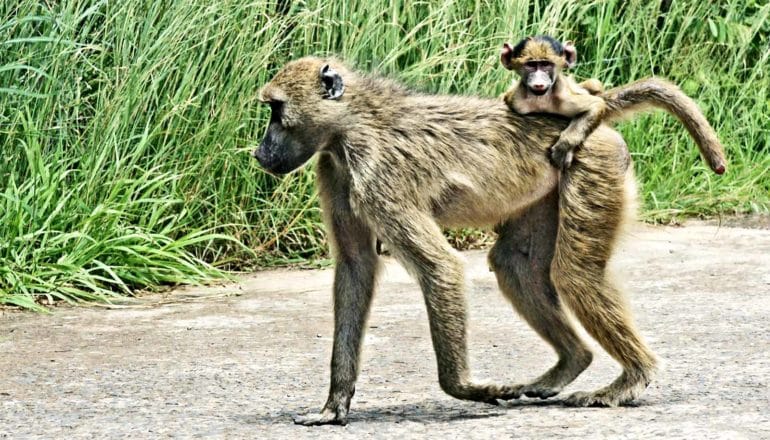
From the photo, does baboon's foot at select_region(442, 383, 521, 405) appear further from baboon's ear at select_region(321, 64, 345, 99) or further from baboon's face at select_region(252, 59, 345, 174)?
baboon's ear at select_region(321, 64, 345, 99)

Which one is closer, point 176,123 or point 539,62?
point 539,62

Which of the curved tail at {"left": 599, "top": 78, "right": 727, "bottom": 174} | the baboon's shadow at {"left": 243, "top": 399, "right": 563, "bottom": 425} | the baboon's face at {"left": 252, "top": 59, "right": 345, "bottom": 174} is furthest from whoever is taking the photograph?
the curved tail at {"left": 599, "top": 78, "right": 727, "bottom": 174}

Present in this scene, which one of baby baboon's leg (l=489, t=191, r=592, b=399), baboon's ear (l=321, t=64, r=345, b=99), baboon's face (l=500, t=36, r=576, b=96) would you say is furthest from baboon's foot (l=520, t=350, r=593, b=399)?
baboon's ear (l=321, t=64, r=345, b=99)

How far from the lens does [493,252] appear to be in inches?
211

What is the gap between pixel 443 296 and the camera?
16.0ft

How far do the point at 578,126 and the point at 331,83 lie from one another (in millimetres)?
910

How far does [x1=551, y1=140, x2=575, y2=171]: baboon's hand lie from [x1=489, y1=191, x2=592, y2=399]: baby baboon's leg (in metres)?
0.14

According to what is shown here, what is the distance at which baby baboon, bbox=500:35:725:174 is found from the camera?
5.18m

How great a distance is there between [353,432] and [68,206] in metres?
3.36

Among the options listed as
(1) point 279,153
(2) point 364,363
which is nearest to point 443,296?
(1) point 279,153

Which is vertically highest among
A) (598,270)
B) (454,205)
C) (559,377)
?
(454,205)

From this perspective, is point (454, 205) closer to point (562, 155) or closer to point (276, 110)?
point (562, 155)

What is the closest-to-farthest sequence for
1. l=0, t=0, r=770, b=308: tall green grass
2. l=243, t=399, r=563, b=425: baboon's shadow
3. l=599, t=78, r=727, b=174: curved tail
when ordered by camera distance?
1. l=243, t=399, r=563, b=425: baboon's shadow
2. l=599, t=78, r=727, b=174: curved tail
3. l=0, t=0, r=770, b=308: tall green grass

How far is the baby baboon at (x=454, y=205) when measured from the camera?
195 inches
